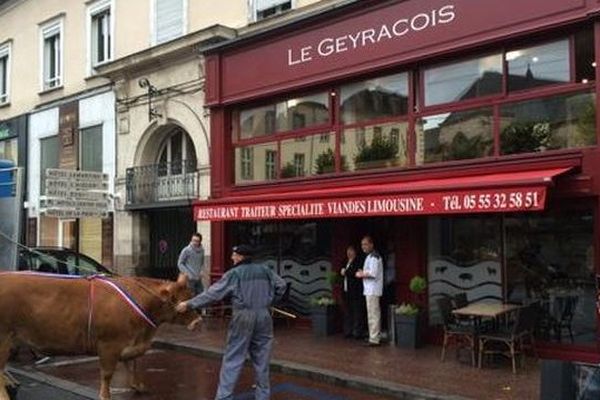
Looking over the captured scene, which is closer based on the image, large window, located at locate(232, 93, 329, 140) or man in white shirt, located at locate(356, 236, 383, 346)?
man in white shirt, located at locate(356, 236, 383, 346)

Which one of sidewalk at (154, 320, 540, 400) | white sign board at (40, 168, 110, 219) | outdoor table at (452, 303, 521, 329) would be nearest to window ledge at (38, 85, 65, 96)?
white sign board at (40, 168, 110, 219)

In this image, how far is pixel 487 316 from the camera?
995 centimetres

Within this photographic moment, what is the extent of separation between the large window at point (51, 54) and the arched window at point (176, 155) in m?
5.76

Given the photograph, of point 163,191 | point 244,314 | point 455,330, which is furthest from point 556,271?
point 163,191

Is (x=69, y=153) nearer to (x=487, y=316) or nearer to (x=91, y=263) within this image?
(x=91, y=263)

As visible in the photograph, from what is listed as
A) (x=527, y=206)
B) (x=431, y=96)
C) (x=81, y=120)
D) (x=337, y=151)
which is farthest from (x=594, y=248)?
(x=81, y=120)

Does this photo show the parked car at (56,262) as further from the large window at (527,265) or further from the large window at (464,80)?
the large window at (464,80)

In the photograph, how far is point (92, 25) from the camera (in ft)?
69.6

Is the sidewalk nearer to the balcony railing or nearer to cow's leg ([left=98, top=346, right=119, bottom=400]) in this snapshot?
cow's leg ([left=98, top=346, right=119, bottom=400])

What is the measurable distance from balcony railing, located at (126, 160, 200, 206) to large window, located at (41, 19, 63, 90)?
574 cm

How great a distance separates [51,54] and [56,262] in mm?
11339

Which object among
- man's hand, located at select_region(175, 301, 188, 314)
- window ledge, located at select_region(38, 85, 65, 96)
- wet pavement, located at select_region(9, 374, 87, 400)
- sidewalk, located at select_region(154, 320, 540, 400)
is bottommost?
wet pavement, located at select_region(9, 374, 87, 400)

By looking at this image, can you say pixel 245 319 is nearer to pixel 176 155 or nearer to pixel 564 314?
pixel 564 314

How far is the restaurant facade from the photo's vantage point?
10.2 meters
